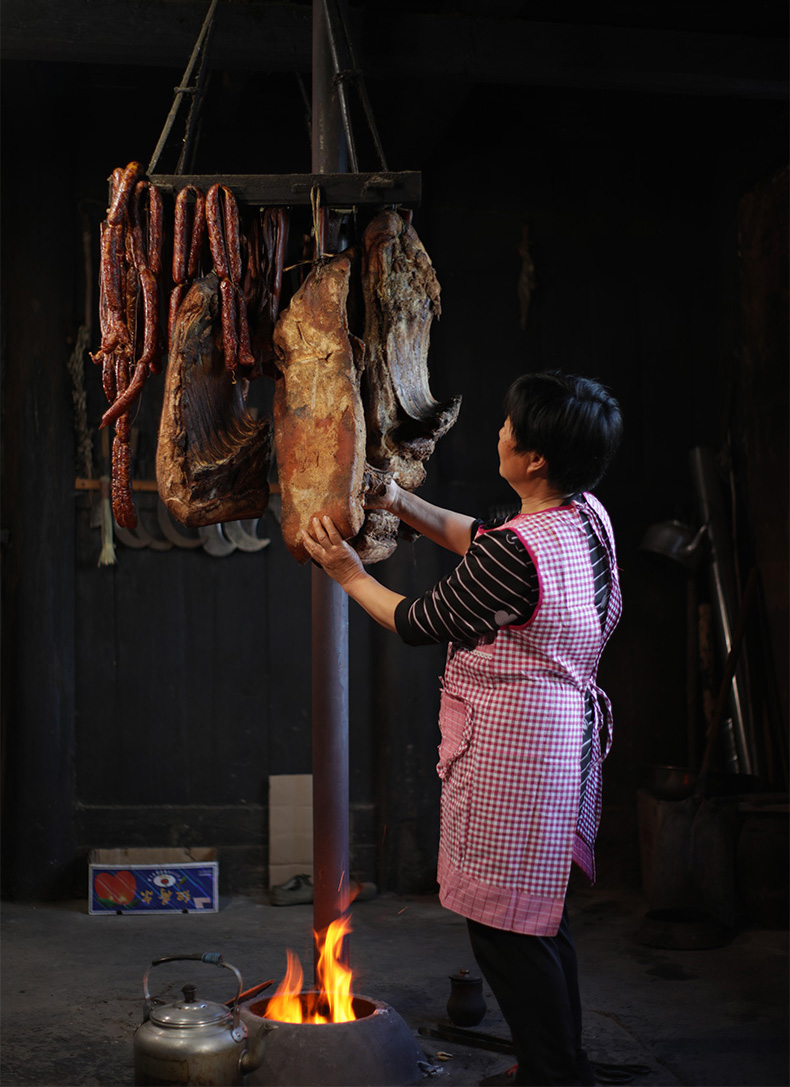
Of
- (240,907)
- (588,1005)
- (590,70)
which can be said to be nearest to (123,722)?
(240,907)

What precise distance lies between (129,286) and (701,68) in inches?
115

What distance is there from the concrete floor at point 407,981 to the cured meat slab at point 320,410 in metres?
1.62

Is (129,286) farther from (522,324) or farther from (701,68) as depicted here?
(522,324)

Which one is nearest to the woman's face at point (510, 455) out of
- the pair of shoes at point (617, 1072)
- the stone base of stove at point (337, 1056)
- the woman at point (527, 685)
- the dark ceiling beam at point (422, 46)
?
the woman at point (527, 685)

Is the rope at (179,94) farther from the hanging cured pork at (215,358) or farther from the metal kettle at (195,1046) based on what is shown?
the metal kettle at (195,1046)

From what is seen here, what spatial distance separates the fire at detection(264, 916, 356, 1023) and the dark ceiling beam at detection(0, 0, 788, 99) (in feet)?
10.2

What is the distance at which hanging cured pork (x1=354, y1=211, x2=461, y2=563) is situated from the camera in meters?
2.64

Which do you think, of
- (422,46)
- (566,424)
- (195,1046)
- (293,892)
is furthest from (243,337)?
(293,892)

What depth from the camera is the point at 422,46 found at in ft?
14.1

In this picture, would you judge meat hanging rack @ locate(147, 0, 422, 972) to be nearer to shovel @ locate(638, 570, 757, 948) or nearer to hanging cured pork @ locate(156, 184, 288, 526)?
hanging cured pork @ locate(156, 184, 288, 526)

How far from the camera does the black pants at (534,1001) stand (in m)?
Result: 2.46

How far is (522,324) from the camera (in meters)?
5.63

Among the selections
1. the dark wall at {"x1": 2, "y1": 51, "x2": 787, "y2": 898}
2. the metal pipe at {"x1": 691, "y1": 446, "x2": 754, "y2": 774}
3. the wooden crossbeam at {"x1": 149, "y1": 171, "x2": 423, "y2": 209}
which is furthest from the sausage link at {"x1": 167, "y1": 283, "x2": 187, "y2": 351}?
the metal pipe at {"x1": 691, "y1": 446, "x2": 754, "y2": 774}

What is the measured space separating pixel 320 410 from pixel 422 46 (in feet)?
7.95
